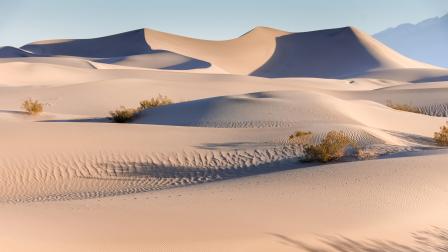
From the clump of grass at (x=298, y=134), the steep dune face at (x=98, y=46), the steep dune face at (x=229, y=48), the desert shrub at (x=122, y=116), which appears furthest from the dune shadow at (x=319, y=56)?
the clump of grass at (x=298, y=134)

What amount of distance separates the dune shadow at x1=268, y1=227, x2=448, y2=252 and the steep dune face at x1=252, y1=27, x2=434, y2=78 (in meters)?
92.5

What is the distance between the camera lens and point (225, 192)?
10227 mm

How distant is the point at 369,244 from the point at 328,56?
10805cm

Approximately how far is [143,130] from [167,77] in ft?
115

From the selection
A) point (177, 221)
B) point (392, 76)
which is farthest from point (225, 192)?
point (392, 76)

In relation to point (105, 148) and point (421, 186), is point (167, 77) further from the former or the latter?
point (421, 186)

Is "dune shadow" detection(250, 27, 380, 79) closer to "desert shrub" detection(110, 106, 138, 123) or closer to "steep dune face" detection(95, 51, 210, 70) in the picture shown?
"steep dune face" detection(95, 51, 210, 70)

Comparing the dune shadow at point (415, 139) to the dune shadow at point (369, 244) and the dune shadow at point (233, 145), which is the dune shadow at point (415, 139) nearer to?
the dune shadow at point (233, 145)

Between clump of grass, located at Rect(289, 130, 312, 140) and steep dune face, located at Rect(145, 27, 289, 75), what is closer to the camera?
clump of grass, located at Rect(289, 130, 312, 140)

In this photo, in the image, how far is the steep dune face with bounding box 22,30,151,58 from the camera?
410 feet

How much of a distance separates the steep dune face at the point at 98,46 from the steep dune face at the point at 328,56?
94.0 feet

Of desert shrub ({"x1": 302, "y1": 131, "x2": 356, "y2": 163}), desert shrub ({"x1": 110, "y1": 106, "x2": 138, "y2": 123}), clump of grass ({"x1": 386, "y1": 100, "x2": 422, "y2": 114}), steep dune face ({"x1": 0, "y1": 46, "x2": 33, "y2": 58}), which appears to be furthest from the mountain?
desert shrub ({"x1": 302, "y1": 131, "x2": 356, "y2": 163})

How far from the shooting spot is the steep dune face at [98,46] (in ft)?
410

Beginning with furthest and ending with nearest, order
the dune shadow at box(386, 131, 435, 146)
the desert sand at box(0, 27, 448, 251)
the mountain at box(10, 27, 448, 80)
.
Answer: the mountain at box(10, 27, 448, 80)
the dune shadow at box(386, 131, 435, 146)
the desert sand at box(0, 27, 448, 251)
